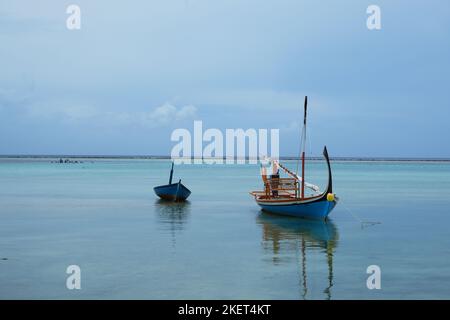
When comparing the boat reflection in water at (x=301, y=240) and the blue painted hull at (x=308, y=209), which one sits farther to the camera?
the blue painted hull at (x=308, y=209)

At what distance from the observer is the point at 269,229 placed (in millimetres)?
23469

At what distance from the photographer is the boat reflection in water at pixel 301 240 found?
1519cm

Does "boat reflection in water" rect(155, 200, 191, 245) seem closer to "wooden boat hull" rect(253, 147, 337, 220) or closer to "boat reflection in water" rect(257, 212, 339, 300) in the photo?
"boat reflection in water" rect(257, 212, 339, 300)

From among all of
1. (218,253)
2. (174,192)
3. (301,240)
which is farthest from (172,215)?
(218,253)

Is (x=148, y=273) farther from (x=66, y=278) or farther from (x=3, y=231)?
(x=3, y=231)

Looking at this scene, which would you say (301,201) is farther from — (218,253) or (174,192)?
(174,192)

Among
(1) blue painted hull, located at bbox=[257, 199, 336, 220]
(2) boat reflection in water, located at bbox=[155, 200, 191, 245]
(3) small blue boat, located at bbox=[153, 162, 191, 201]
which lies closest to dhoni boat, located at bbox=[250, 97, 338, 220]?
(1) blue painted hull, located at bbox=[257, 199, 336, 220]

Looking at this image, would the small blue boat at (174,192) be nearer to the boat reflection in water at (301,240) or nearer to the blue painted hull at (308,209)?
the boat reflection in water at (301,240)

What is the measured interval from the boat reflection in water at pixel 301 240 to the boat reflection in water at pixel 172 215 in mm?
3777

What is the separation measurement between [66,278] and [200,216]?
1496 cm

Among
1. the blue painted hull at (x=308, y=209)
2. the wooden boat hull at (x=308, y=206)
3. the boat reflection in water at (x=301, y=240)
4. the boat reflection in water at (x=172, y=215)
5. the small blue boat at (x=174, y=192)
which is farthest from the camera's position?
the small blue boat at (x=174, y=192)

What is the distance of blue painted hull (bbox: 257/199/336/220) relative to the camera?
24875 millimetres

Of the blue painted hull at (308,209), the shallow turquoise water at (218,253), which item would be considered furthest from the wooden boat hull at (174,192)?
the blue painted hull at (308,209)
